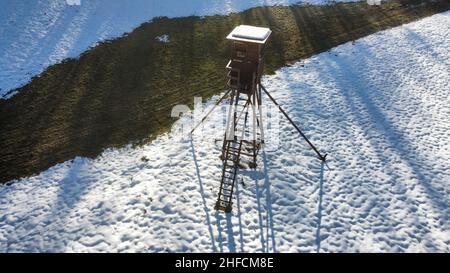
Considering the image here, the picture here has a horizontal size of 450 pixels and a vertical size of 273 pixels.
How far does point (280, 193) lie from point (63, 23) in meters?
22.7

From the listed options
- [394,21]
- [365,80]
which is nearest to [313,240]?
[365,80]

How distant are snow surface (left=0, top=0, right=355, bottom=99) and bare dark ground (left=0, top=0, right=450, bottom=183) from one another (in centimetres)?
113

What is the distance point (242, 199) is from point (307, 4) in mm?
22695

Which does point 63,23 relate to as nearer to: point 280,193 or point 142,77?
point 142,77

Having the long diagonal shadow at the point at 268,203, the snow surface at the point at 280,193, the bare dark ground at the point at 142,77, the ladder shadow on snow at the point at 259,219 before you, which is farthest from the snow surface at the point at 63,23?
the long diagonal shadow at the point at 268,203

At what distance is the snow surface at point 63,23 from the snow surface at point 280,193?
33.8 feet

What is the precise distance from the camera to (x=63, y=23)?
88.6ft

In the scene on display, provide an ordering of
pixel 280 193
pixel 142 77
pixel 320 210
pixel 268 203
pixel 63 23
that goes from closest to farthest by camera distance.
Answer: pixel 320 210
pixel 268 203
pixel 280 193
pixel 142 77
pixel 63 23

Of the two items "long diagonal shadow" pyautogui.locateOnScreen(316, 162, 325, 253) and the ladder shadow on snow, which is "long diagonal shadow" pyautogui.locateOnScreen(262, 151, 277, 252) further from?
"long diagonal shadow" pyautogui.locateOnScreen(316, 162, 325, 253)

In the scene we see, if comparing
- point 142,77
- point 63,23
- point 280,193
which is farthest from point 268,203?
point 63,23

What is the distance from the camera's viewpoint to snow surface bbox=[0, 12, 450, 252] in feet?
41.6

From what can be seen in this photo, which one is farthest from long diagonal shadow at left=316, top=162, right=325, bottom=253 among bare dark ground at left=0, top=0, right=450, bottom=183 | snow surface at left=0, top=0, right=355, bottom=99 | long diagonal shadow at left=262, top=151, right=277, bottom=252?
snow surface at left=0, top=0, right=355, bottom=99

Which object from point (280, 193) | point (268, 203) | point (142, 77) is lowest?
point (268, 203)
